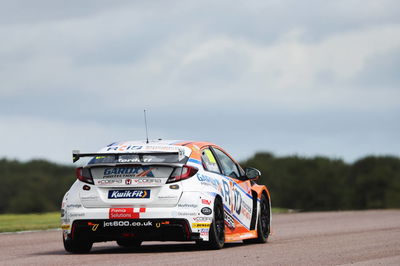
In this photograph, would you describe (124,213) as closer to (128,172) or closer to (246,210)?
(128,172)

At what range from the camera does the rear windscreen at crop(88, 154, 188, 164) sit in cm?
1434

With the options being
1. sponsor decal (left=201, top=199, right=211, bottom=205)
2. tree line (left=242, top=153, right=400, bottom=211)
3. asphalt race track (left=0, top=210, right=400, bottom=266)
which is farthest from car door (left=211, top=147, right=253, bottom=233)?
tree line (left=242, top=153, right=400, bottom=211)

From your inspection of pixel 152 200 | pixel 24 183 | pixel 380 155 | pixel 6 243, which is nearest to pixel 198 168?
pixel 152 200

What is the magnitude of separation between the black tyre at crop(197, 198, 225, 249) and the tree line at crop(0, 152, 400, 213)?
69.3 m

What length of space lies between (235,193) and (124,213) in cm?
221

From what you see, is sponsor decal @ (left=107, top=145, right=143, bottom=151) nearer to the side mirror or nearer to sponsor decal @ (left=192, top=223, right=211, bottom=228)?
sponsor decal @ (left=192, top=223, right=211, bottom=228)

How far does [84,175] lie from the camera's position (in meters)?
14.5

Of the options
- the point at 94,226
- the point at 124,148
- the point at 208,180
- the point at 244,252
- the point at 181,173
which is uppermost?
the point at 124,148

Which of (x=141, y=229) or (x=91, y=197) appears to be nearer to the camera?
(x=141, y=229)

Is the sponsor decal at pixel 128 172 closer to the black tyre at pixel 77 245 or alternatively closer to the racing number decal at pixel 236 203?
the black tyre at pixel 77 245

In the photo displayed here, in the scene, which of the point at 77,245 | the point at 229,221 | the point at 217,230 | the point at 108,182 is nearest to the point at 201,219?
the point at 217,230

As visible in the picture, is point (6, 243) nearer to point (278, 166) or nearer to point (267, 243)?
point (267, 243)

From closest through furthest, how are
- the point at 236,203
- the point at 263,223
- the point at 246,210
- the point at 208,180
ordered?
the point at 208,180, the point at 236,203, the point at 246,210, the point at 263,223

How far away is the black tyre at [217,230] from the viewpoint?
47.3ft
